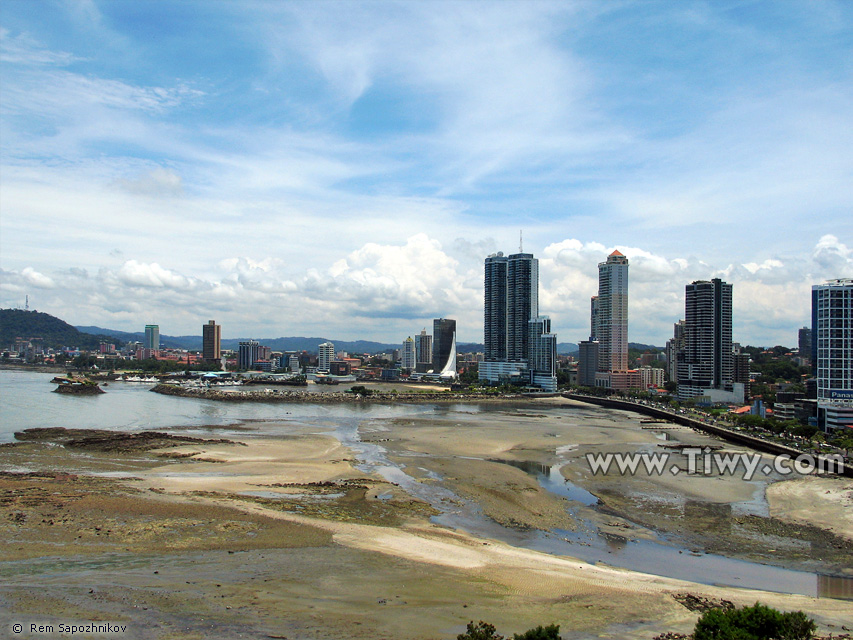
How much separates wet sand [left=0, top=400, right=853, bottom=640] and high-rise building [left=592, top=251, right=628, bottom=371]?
8855 centimetres

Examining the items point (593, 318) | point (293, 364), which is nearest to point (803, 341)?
point (593, 318)

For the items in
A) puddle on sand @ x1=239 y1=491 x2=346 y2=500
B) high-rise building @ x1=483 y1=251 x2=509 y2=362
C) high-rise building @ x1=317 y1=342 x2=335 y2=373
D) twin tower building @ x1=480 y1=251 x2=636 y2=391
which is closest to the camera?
puddle on sand @ x1=239 y1=491 x2=346 y2=500

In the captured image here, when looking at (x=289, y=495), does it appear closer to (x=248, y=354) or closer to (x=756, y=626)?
(x=756, y=626)

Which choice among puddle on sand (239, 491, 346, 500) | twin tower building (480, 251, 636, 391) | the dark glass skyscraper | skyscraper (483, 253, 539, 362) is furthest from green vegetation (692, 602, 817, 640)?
skyscraper (483, 253, 539, 362)

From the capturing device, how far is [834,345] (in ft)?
157

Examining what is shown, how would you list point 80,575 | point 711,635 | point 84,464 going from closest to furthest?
point 711,635, point 80,575, point 84,464

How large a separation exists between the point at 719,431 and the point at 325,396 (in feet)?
181

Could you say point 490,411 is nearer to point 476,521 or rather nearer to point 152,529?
point 476,521

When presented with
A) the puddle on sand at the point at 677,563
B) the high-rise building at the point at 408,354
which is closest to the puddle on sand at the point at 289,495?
the puddle on sand at the point at 677,563

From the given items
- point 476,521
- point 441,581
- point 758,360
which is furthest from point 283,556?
point 758,360

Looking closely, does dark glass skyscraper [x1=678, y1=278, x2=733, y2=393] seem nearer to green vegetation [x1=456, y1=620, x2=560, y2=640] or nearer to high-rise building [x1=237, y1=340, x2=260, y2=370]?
green vegetation [x1=456, y1=620, x2=560, y2=640]

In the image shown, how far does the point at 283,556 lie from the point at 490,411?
58.8 m

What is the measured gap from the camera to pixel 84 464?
28.4m

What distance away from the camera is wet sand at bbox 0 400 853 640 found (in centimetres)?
1095
